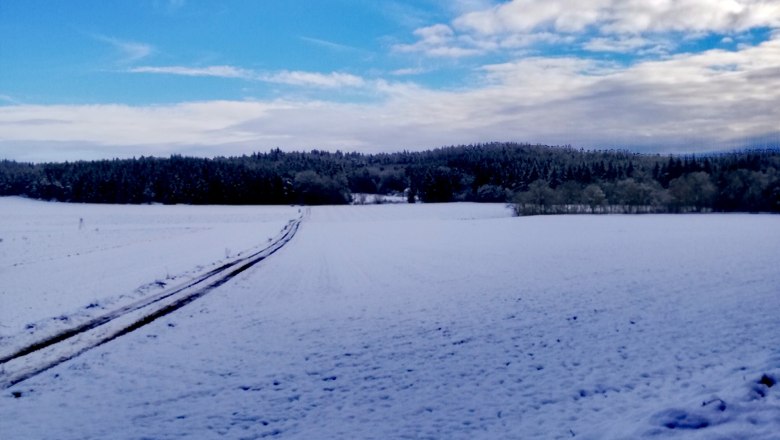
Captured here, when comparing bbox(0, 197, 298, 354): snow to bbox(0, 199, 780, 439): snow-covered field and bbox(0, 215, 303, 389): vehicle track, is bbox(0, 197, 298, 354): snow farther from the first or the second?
bbox(0, 215, 303, 389): vehicle track

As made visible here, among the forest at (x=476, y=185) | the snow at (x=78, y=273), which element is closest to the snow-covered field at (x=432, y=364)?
the snow at (x=78, y=273)

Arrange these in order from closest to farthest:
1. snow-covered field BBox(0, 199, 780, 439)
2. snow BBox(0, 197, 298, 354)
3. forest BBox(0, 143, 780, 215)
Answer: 1. snow-covered field BBox(0, 199, 780, 439)
2. snow BBox(0, 197, 298, 354)
3. forest BBox(0, 143, 780, 215)

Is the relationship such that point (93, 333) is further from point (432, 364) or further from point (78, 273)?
point (78, 273)

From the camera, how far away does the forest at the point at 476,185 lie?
102 metres

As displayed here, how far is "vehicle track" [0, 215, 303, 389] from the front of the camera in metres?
10.8

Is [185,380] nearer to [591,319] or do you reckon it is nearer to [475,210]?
[591,319]

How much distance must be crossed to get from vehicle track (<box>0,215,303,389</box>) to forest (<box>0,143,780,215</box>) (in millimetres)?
87335

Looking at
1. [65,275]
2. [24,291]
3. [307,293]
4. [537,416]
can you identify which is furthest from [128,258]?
[537,416]

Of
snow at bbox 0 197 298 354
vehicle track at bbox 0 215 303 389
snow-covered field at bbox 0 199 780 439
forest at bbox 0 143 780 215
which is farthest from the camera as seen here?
→ forest at bbox 0 143 780 215

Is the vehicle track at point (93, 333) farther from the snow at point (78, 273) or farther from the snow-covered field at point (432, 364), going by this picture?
the snow at point (78, 273)


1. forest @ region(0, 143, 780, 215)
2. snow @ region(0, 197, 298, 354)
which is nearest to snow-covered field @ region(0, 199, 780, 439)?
snow @ region(0, 197, 298, 354)

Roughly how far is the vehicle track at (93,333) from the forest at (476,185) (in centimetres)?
8733

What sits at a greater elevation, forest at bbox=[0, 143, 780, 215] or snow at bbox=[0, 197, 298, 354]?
forest at bbox=[0, 143, 780, 215]

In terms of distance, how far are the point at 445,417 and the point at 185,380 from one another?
5.01m
